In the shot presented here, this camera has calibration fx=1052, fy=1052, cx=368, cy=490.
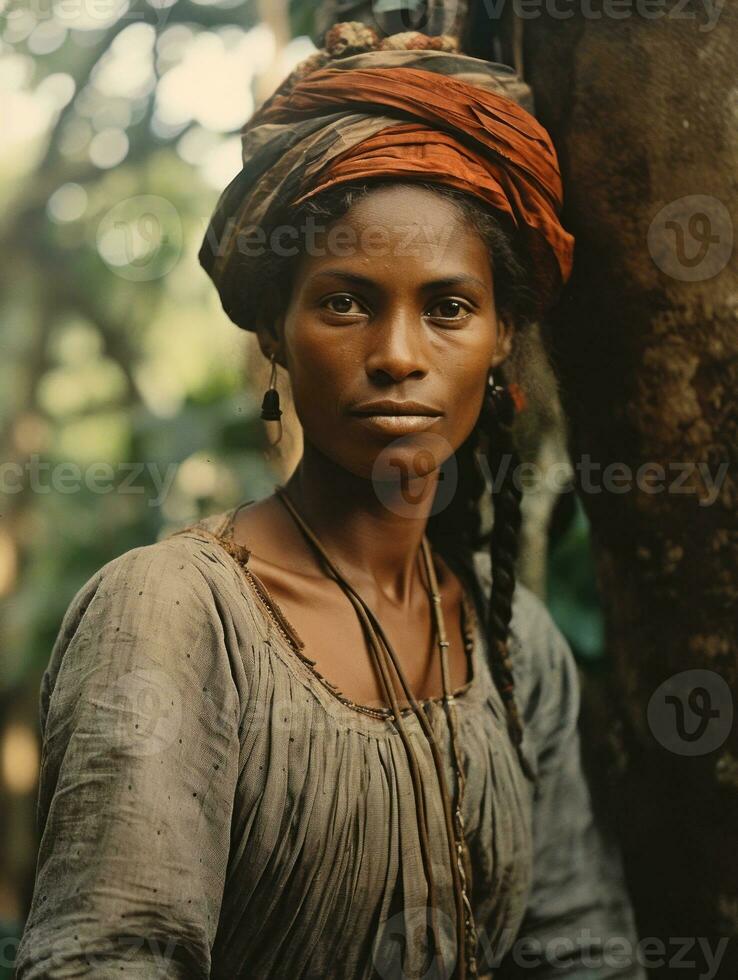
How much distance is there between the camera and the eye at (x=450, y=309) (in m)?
1.18

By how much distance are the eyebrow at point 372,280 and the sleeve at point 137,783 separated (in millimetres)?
347

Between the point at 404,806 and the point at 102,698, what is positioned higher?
the point at 102,698

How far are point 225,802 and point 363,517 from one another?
382 mm

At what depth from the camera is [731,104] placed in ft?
4.35

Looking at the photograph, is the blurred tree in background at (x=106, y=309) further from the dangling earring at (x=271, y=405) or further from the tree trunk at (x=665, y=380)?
the tree trunk at (x=665, y=380)

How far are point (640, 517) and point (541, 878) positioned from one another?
0.49 metres

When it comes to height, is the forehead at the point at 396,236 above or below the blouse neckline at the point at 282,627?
above

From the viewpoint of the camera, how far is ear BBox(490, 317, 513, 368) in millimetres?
1288

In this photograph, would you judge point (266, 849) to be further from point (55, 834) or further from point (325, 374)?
point (325, 374)

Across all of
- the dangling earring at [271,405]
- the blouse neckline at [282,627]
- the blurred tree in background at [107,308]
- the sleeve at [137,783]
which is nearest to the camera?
the sleeve at [137,783]

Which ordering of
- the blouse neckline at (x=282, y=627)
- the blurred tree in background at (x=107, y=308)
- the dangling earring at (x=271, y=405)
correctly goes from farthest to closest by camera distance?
the blurred tree in background at (x=107, y=308), the dangling earring at (x=271, y=405), the blouse neckline at (x=282, y=627)

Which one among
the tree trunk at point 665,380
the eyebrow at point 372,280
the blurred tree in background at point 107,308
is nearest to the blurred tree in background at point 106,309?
the blurred tree in background at point 107,308

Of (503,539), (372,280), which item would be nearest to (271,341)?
(372,280)

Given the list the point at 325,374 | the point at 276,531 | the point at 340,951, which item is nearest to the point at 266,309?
the point at 325,374
